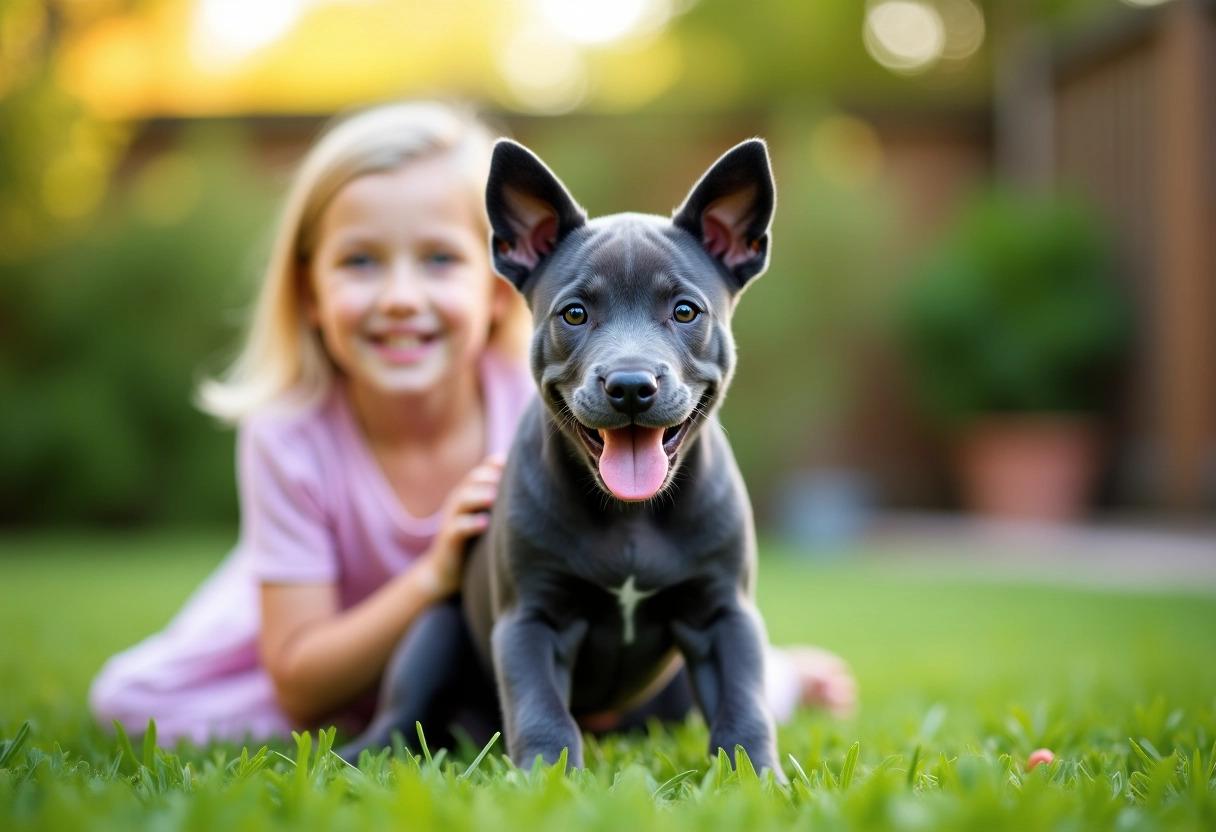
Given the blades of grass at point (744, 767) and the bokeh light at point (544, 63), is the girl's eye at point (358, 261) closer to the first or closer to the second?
the blades of grass at point (744, 767)

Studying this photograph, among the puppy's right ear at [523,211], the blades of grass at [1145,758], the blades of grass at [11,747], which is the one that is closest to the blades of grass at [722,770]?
the blades of grass at [1145,758]

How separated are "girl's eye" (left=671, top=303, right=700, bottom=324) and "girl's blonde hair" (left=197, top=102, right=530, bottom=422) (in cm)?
130

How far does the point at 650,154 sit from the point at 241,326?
15.2 feet

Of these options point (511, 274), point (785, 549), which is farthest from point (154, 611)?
point (785, 549)

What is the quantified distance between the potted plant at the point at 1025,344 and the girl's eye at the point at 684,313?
9911 millimetres

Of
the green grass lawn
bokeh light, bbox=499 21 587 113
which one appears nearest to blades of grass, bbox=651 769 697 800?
the green grass lawn

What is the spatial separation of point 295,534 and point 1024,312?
1019 centimetres

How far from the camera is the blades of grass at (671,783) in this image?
82.7 inches

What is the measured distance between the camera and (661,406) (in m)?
2.24

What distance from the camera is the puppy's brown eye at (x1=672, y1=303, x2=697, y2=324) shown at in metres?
2.44

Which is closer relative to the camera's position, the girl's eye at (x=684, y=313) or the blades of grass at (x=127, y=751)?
the blades of grass at (x=127, y=751)

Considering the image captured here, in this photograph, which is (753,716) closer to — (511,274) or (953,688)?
(511,274)

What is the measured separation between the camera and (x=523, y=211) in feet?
8.87

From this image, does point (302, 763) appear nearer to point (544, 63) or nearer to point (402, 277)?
point (402, 277)
